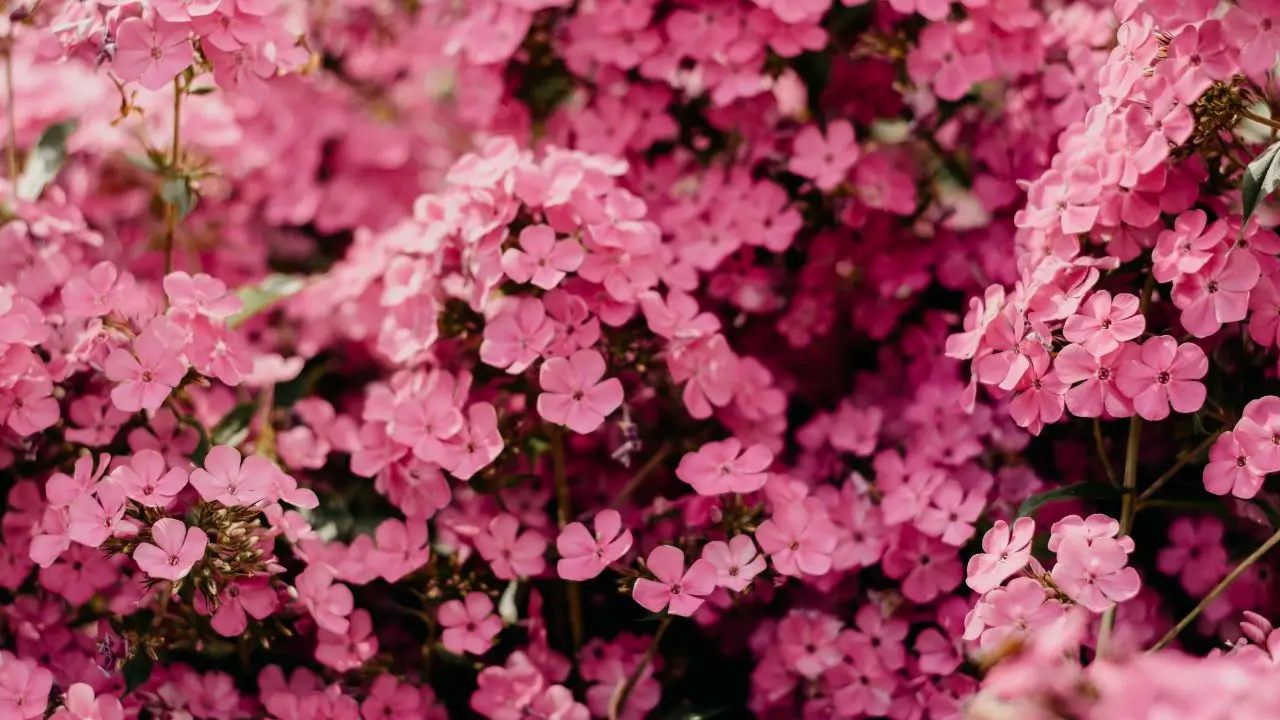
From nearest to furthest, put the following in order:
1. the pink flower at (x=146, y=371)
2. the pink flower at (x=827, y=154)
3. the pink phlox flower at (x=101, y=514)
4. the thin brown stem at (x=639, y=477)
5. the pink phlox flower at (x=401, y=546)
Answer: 1. the pink phlox flower at (x=101, y=514)
2. the pink flower at (x=146, y=371)
3. the pink phlox flower at (x=401, y=546)
4. the thin brown stem at (x=639, y=477)
5. the pink flower at (x=827, y=154)

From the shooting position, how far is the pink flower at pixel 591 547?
61.8 inches

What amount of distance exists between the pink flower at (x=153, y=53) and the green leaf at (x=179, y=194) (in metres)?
0.21

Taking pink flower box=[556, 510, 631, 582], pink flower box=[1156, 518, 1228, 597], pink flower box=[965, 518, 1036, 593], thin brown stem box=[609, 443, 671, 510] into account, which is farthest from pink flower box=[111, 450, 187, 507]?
pink flower box=[1156, 518, 1228, 597]

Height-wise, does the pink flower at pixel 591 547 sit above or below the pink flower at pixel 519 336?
below

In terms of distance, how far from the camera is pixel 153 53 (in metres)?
1.58

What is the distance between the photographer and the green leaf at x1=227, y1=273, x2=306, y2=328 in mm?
1886

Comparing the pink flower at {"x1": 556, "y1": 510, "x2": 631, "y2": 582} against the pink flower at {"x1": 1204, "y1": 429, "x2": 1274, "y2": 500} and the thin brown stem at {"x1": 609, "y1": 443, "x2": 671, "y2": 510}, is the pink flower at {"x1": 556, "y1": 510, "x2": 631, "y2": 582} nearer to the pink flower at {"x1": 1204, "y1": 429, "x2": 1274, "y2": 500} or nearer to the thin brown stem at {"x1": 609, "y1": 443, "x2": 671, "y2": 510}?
the thin brown stem at {"x1": 609, "y1": 443, "x2": 671, "y2": 510}

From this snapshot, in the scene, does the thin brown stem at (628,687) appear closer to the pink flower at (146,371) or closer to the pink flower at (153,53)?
the pink flower at (146,371)

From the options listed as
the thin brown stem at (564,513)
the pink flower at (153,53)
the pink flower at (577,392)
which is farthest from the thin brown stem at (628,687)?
the pink flower at (153,53)

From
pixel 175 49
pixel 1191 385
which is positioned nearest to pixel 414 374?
pixel 175 49

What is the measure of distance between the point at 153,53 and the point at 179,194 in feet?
0.78

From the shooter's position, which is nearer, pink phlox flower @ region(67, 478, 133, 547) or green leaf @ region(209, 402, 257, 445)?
pink phlox flower @ region(67, 478, 133, 547)

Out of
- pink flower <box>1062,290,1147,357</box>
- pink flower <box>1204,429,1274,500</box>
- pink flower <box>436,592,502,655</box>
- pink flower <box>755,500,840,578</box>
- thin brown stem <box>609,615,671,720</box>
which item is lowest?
thin brown stem <box>609,615,671,720</box>

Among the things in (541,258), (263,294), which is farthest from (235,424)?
(541,258)
